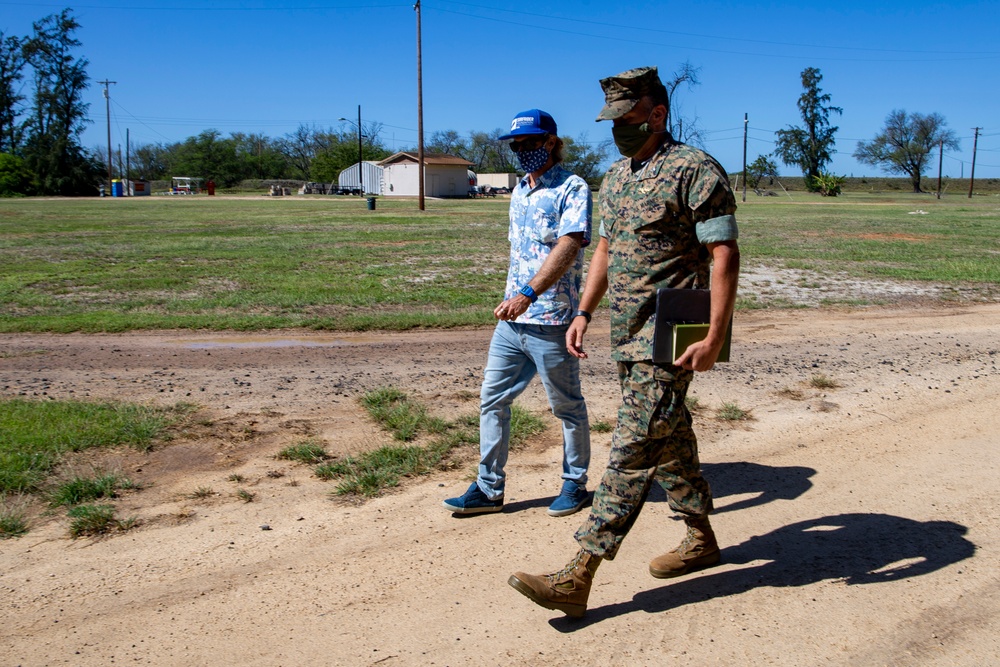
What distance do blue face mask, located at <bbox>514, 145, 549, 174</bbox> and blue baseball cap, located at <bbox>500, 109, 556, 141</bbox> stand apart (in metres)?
0.09

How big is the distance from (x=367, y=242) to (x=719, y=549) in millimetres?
17170

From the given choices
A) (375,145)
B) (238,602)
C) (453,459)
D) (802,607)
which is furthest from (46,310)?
(375,145)

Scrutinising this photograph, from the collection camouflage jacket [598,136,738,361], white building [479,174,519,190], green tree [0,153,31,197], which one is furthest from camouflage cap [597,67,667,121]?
white building [479,174,519,190]

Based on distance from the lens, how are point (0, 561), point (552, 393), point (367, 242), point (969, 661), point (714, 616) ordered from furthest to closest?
point (367, 242)
point (552, 393)
point (0, 561)
point (714, 616)
point (969, 661)

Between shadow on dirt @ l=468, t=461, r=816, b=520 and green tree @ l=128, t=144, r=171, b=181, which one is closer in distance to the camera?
shadow on dirt @ l=468, t=461, r=816, b=520

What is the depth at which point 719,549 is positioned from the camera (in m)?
4.03

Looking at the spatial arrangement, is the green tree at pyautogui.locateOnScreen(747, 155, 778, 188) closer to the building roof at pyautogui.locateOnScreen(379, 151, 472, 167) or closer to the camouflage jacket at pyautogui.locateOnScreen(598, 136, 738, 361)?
the building roof at pyautogui.locateOnScreen(379, 151, 472, 167)

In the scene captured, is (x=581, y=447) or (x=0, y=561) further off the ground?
(x=581, y=447)

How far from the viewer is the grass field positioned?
1066 cm

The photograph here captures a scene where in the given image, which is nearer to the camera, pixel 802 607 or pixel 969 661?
pixel 969 661

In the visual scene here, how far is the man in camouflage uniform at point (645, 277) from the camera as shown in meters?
3.25

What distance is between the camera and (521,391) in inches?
175

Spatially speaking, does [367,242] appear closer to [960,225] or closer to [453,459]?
[453,459]

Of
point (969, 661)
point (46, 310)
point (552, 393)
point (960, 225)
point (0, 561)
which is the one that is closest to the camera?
point (969, 661)
